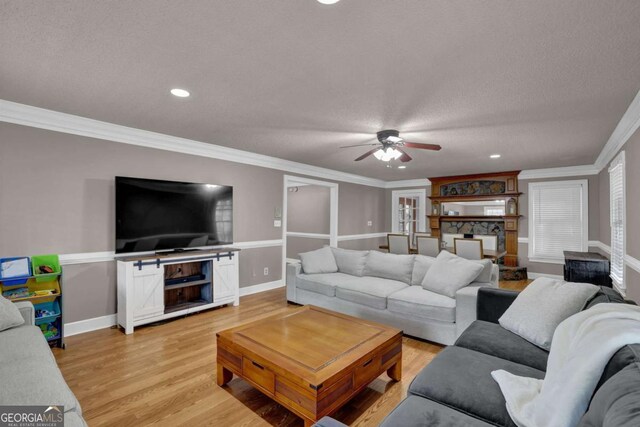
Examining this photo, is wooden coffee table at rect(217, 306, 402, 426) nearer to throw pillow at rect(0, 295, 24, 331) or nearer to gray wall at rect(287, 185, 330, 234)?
throw pillow at rect(0, 295, 24, 331)

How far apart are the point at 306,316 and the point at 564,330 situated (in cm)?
195

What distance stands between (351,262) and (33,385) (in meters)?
3.50

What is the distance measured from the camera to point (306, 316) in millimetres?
2871

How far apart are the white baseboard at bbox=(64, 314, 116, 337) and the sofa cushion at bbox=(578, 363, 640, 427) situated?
14.1 ft

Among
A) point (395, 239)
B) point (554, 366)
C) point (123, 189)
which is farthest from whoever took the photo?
point (395, 239)

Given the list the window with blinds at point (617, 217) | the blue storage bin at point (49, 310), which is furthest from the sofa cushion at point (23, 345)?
the window with blinds at point (617, 217)

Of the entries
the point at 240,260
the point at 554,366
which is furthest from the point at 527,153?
the point at 240,260

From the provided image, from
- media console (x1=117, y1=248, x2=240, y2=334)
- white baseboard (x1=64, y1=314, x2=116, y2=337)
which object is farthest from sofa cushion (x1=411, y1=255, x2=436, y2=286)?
white baseboard (x1=64, y1=314, x2=116, y2=337)

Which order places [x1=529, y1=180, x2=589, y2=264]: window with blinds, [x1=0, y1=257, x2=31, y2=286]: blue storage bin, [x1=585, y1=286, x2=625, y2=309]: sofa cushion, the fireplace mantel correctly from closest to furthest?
[x1=585, y1=286, x2=625, y2=309]: sofa cushion
[x1=0, y1=257, x2=31, y2=286]: blue storage bin
[x1=529, y1=180, x2=589, y2=264]: window with blinds
the fireplace mantel

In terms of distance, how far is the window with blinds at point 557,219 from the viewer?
19.8ft

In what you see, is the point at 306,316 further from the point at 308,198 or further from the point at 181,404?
the point at 308,198

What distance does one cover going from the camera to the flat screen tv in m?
3.65

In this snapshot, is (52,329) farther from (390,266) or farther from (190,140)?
(390,266)

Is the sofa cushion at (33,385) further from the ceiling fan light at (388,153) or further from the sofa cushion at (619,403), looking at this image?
the ceiling fan light at (388,153)
